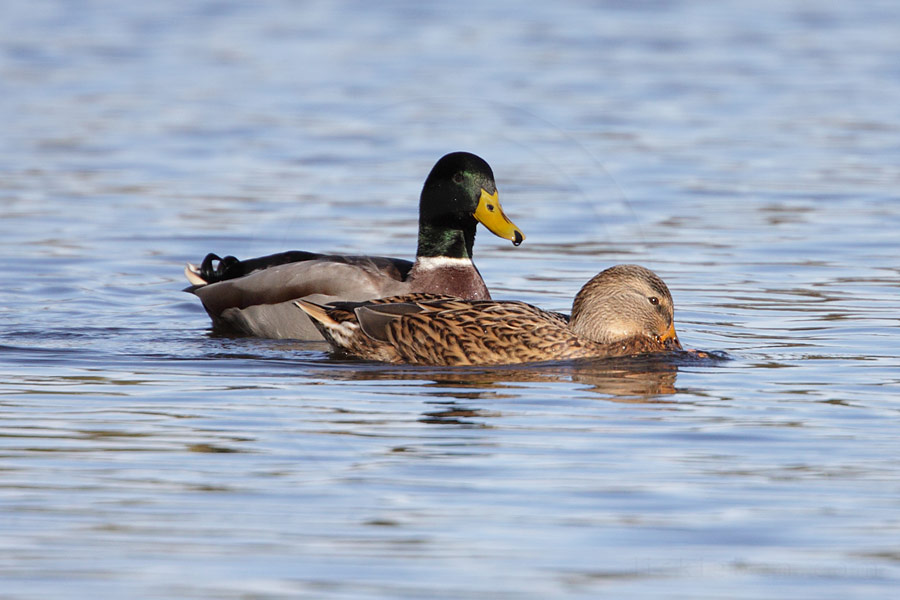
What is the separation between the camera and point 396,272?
12117 mm

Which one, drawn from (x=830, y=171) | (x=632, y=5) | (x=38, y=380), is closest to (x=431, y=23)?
(x=632, y=5)

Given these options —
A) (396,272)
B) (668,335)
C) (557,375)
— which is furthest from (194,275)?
(668,335)

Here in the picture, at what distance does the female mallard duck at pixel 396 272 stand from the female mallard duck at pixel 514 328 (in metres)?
1.20

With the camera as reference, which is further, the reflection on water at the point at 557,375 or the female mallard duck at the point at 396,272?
the female mallard duck at the point at 396,272

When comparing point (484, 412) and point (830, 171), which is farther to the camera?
point (830, 171)

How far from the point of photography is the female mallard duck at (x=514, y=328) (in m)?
10.1

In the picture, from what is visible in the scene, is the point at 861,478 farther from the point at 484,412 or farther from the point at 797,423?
the point at 484,412

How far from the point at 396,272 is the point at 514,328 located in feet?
6.97

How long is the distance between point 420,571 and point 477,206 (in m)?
6.08

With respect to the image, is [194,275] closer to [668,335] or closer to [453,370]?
[453,370]

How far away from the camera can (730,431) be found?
27.2 feet

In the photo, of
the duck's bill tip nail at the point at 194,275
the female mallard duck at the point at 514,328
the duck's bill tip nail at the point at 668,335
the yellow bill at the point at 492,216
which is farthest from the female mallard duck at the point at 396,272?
the duck's bill tip nail at the point at 668,335

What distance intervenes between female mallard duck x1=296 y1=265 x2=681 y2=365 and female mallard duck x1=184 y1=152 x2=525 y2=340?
1.20 metres

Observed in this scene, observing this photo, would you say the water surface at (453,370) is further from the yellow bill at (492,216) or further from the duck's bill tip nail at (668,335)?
the yellow bill at (492,216)
